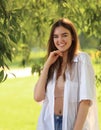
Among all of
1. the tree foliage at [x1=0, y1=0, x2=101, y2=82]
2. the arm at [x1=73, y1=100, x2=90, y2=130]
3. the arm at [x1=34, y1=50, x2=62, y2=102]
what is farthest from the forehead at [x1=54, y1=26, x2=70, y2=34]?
the tree foliage at [x1=0, y1=0, x2=101, y2=82]

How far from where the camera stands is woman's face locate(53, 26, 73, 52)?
4398 millimetres

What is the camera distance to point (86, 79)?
4277 millimetres

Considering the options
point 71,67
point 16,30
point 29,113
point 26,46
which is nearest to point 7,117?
point 29,113

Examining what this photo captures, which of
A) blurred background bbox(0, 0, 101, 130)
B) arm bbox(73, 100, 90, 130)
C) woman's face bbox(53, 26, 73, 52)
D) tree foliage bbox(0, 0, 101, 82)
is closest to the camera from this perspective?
arm bbox(73, 100, 90, 130)

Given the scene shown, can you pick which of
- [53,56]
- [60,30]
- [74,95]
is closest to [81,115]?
[74,95]

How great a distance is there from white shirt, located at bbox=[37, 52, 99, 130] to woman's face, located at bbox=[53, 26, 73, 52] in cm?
12

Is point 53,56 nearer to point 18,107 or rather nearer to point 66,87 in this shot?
point 66,87

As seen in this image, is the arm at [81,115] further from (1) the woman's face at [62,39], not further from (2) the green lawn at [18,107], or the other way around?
(2) the green lawn at [18,107]

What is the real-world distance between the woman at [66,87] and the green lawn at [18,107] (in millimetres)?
6442

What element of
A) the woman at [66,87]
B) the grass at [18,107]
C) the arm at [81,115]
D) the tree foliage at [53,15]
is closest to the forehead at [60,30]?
the woman at [66,87]

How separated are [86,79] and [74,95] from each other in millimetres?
158

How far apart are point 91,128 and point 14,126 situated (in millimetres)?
8969

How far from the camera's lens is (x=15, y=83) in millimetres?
24766

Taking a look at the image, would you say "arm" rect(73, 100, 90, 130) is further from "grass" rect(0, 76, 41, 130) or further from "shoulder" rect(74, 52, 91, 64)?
"grass" rect(0, 76, 41, 130)
